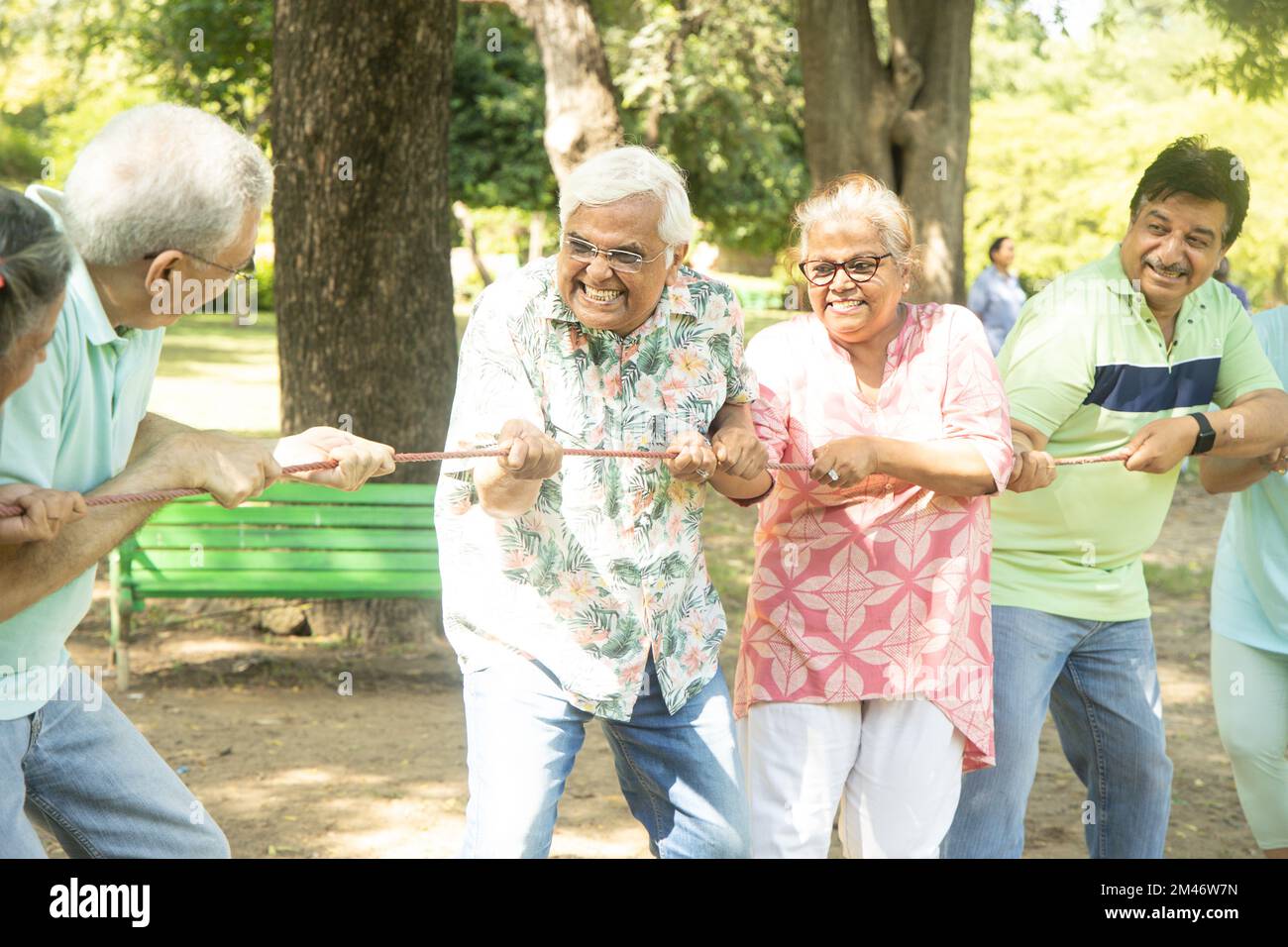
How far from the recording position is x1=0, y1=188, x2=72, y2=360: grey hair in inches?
86.5

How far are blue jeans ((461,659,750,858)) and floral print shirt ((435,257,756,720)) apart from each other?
51 mm

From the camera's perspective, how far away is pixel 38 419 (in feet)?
8.04

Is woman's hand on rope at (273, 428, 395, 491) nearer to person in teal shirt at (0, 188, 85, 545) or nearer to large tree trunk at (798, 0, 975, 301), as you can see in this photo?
person in teal shirt at (0, 188, 85, 545)

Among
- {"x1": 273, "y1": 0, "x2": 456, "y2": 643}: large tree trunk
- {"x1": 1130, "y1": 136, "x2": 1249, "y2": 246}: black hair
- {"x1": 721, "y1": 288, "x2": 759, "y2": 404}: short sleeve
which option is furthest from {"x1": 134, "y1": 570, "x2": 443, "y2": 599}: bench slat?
{"x1": 1130, "y1": 136, "x2": 1249, "y2": 246}: black hair

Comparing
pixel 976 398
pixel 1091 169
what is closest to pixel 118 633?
pixel 976 398

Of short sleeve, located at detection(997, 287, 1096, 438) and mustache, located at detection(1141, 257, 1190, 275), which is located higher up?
mustache, located at detection(1141, 257, 1190, 275)

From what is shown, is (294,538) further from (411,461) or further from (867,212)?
(867,212)

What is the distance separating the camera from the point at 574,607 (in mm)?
3020

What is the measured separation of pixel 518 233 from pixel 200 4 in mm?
26708

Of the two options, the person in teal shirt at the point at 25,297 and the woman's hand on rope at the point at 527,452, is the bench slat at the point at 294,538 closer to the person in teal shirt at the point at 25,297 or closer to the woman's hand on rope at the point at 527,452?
the woman's hand on rope at the point at 527,452

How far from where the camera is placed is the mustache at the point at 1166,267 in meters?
3.77

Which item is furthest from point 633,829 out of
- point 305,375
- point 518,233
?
point 518,233

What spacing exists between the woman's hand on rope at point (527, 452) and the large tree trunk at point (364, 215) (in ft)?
13.7
